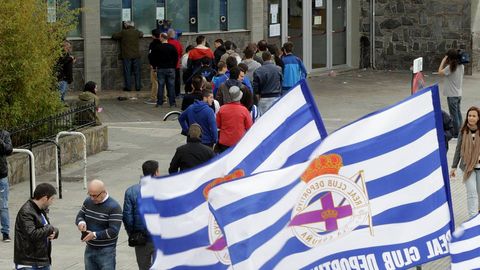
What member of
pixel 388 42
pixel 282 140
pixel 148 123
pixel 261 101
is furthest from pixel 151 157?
pixel 388 42

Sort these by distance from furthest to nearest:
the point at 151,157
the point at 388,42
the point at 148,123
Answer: the point at 388,42
the point at 148,123
the point at 151,157

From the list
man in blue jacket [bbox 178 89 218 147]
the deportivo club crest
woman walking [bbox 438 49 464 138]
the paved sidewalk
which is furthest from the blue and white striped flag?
woman walking [bbox 438 49 464 138]

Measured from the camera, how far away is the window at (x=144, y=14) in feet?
88.5

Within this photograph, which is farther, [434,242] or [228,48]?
[228,48]

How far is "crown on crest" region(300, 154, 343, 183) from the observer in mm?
8203

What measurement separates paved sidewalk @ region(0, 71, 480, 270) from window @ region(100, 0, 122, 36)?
135cm

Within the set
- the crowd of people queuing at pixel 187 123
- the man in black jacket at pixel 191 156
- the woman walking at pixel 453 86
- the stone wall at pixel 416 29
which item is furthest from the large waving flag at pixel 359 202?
the stone wall at pixel 416 29

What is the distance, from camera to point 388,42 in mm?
33094

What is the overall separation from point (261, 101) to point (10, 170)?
481cm

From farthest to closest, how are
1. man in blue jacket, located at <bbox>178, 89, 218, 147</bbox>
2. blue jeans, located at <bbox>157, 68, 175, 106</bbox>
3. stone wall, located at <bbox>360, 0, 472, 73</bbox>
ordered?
stone wall, located at <bbox>360, 0, 472, 73</bbox> < blue jeans, located at <bbox>157, 68, 175, 106</bbox> < man in blue jacket, located at <bbox>178, 89, 218, 147</bbox>

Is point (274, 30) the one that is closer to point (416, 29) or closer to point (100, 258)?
point (416, 29)

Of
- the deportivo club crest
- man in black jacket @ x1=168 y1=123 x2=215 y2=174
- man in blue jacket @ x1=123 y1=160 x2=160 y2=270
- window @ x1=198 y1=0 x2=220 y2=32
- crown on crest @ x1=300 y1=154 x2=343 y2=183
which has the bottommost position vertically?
man in blue jacket @ x1=123 y1=160 x2=160 y2=270

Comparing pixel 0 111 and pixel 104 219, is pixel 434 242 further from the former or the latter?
pixel 0 111

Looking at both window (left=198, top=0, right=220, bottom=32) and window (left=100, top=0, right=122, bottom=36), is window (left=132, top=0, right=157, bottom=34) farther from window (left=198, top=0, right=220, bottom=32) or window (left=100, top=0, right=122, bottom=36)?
window (left=198, top=0, right=220, bottom=32)
